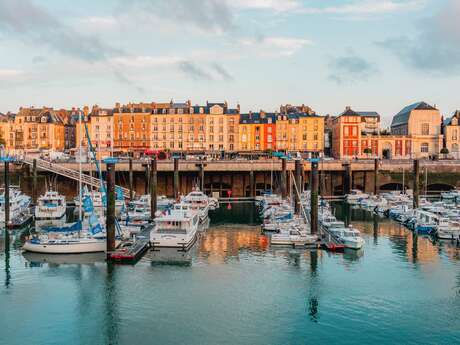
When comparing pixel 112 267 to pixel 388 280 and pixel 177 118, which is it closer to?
pixel 388 280

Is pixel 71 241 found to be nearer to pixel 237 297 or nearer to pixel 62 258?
pixel 62 258

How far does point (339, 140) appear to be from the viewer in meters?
133

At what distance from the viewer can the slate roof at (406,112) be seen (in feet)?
447

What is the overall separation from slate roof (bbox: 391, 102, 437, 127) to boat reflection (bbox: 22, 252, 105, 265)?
4068 inches

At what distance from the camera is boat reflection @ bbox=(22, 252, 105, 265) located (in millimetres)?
47628

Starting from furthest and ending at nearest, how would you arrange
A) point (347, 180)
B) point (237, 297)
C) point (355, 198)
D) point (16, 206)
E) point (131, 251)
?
1. point (347, 180)
2. point (355, 198)
3. point (16, 206)
4. point (131, 251)
5. point (237, 297)

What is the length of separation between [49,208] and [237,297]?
39833 millimetres

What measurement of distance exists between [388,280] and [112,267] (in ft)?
68.0

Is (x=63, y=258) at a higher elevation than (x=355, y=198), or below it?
below

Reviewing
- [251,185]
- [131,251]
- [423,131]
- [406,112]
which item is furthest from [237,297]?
[406,112]

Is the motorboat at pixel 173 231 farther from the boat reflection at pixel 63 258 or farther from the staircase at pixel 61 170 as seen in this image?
the staircase at pixel 61 170

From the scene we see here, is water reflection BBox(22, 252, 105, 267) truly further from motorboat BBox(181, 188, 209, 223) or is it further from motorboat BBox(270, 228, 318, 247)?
motorboat BBox(181, 188, 209, 223)

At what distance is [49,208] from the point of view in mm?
71125

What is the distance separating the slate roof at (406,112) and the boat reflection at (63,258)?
10334 centimetres
